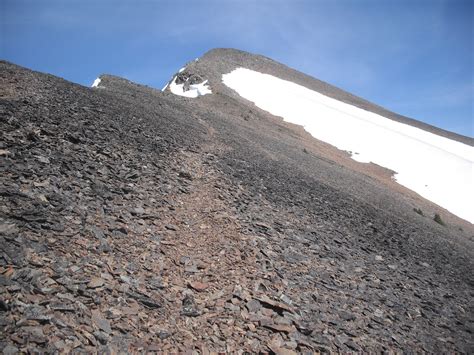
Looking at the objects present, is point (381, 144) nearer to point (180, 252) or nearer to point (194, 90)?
point (194, 90)

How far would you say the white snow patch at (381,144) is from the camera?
34.8m

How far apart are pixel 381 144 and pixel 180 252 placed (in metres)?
41.0

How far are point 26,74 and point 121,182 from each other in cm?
919

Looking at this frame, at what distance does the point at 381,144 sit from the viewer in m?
42.0

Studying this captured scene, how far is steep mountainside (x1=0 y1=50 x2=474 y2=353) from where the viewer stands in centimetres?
529

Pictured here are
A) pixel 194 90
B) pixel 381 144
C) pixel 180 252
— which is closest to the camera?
pixel 180 252

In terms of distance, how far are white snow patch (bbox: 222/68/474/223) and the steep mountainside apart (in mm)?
24007

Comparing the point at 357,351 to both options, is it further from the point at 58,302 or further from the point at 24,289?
the point at 24,289

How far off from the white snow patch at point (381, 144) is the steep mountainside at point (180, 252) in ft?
78.8

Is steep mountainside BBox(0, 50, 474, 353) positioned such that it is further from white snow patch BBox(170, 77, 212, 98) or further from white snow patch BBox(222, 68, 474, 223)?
white snow patch BBox(222, 68, 474, 223)

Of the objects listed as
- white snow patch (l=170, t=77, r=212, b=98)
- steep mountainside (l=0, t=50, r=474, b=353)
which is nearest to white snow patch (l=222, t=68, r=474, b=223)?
white snow patch (l=170, t=77, r=212, b=98)

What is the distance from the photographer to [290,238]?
9820 mm

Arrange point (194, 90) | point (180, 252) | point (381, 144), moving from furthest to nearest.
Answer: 1. point (381, 144)
2. point (194, 90)
3. point (180, 252)

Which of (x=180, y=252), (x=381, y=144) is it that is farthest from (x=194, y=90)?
(x=180, y=252)
